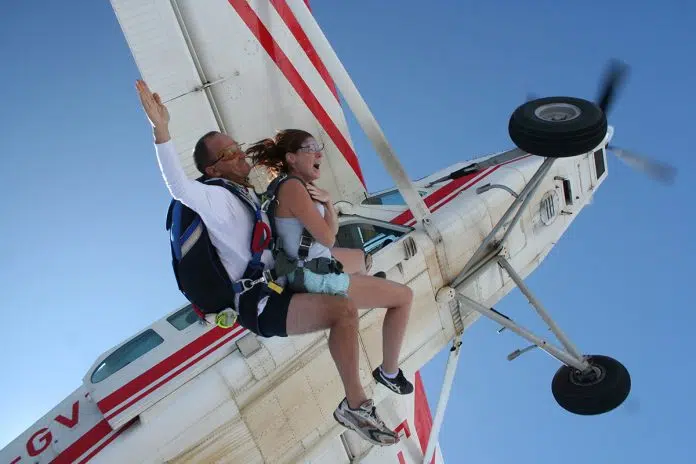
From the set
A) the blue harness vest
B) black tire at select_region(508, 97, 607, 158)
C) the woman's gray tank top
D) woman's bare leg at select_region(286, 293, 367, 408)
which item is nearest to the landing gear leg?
black tire at select_region(508, 97, 607, 158)

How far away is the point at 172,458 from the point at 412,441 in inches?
203

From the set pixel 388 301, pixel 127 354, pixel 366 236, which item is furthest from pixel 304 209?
pixel 366 236

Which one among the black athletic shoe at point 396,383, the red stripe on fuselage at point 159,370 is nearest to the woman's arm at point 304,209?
the black athletic shoe at point 396,383

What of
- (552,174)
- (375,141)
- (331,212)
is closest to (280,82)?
(375,141)

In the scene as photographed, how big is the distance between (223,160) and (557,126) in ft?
11.2

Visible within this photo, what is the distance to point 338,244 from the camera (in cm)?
848

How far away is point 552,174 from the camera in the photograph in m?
8.91

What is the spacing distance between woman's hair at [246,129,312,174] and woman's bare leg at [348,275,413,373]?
37.4 inches

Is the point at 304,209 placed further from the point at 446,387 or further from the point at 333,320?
the point at 446,387

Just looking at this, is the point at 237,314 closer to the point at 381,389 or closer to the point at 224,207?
the point at 224,207

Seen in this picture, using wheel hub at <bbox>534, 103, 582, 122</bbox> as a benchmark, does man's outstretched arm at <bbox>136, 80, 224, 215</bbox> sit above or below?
above

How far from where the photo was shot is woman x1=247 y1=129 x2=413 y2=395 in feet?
14.6

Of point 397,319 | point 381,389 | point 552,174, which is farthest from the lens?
point 552,174

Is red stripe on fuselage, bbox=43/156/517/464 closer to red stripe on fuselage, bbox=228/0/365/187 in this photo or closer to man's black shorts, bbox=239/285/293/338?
man's black shorts, bbox=239/285/293/338
